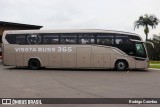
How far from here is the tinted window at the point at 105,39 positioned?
25469 millimetres

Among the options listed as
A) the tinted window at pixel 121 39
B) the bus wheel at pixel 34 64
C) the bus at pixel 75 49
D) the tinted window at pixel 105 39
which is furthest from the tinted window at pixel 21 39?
the tinted window at pixel 121 39

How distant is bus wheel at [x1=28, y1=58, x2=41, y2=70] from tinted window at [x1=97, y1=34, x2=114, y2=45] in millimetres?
5105

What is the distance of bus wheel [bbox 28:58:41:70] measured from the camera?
27.2 metres

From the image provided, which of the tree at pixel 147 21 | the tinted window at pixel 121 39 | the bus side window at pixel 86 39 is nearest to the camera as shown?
the tinted window at pixel 121 39

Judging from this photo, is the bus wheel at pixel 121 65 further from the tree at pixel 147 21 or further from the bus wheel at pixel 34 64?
the tree at pixel 147 21

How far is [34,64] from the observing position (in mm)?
27422

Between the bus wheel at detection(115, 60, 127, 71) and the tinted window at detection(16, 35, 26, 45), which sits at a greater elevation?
the tinted window at detection(16, 35, 26, 45)

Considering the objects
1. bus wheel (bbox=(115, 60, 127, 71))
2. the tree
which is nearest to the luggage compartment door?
bus wheel (bbox=(115, 60, 127, 71))

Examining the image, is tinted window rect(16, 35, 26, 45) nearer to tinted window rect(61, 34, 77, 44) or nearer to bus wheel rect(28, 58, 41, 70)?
bus wheel rect(28, 58, 41, 70)

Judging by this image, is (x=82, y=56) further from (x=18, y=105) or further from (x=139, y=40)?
(x=18, y=105)

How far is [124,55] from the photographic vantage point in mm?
25406

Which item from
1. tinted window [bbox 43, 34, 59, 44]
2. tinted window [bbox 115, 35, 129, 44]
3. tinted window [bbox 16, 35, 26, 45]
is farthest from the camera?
tinted window [bbox 16, 35, 26, 45]

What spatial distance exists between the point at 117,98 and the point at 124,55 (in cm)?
1447

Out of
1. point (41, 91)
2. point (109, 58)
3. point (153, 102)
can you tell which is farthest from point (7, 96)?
point (109, 58)
